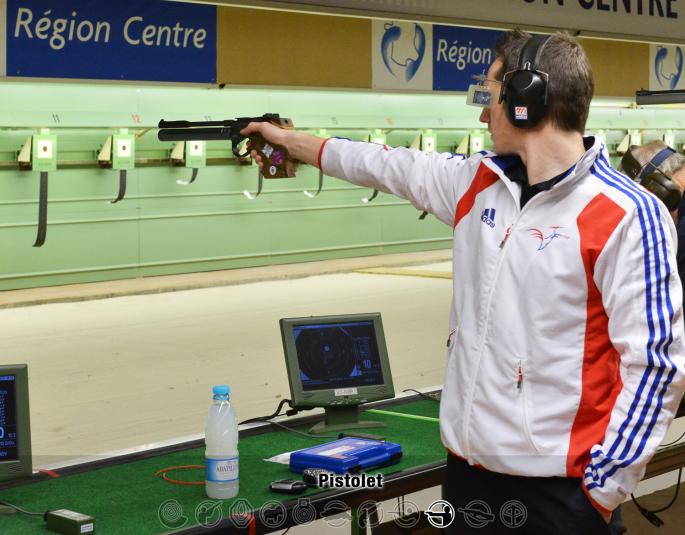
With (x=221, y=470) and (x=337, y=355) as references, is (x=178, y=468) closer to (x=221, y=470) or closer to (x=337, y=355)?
(x=221, y=470)

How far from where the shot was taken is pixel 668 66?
5.92 metres

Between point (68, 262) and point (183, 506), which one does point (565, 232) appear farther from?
point (68, 262)

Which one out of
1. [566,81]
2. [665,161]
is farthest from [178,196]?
[566,81]

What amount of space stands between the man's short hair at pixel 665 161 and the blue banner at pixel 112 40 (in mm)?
1808

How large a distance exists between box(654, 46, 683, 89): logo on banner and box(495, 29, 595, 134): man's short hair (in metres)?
4.27

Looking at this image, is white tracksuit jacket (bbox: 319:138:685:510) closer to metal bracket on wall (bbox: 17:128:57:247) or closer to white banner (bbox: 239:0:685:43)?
white banner (bbox: 239:0:685:43)

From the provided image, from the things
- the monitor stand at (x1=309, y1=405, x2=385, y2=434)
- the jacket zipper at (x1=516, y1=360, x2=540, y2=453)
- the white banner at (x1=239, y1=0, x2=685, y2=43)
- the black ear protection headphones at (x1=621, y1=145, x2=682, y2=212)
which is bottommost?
the monitor stand at (x1=309, y1=405, x2=385, y2=434)

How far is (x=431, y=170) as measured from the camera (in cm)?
218

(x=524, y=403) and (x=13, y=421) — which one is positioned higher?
(x=524, y=403)

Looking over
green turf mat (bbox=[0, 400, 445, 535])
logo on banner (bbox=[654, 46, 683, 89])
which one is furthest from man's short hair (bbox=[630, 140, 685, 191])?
logo on banner (bbox=[654, 46, 683, 89])

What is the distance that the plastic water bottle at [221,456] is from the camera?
240 cm

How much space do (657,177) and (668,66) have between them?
230cm

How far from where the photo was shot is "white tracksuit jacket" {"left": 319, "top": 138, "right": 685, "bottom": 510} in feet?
5.75

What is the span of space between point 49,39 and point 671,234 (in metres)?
2.93
